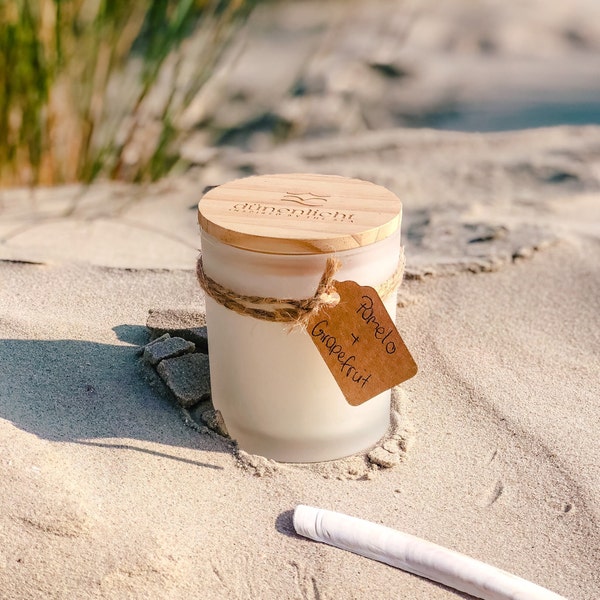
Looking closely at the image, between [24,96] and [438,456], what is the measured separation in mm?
1700

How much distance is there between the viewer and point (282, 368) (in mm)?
1350

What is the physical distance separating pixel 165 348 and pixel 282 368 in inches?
14.6

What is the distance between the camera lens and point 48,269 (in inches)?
79.5

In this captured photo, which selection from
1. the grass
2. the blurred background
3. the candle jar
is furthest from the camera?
the blurred background

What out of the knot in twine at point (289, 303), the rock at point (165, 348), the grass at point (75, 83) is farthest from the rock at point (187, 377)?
the grass at point (75, 83)

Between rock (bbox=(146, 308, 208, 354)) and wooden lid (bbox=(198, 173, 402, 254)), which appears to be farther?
rock (bbox=(146, 308, 208, 354))

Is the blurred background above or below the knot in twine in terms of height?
below

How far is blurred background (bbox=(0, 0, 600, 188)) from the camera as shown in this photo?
256 cm

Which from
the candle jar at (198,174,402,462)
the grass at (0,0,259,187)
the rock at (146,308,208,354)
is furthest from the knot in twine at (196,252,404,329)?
the grass at (0,0,259,187)

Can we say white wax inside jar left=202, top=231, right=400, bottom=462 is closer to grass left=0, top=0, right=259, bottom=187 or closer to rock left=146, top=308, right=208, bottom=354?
rock left=146, top=308, right=208, bottom=354

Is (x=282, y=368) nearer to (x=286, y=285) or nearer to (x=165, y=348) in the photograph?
(x=286, y=285)

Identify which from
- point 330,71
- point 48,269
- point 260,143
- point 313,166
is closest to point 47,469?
point 48,269

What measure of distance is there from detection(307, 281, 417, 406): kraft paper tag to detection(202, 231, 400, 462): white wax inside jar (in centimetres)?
3

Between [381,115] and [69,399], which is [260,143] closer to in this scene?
[381,115]
